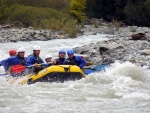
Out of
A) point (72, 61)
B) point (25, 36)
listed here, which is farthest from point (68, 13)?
point (72, 61)

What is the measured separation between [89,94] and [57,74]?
1.37 metres

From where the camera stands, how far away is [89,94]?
841cm

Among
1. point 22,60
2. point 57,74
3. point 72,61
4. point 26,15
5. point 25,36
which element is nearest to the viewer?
point 57,74

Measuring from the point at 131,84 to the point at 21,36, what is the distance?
13.6 metres

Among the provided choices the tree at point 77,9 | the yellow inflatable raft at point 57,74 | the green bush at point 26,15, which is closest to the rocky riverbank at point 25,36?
the green bush at point 26,15

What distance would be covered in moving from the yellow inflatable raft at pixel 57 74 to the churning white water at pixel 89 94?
15cm

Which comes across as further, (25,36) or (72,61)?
(25,36)

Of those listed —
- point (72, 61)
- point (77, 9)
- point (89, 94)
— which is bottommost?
point (89, 94)

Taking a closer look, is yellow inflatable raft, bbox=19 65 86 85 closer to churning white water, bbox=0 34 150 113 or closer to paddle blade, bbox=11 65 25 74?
churning white water, bbox=0 34 150 113

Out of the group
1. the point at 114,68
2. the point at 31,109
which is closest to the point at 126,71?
the point at 114,68

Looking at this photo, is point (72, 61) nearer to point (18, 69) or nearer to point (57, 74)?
point (57, 74)

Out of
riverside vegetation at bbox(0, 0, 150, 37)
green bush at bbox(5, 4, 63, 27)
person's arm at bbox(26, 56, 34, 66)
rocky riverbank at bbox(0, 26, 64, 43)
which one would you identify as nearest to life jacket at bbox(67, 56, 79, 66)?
person's arm at bbox(26, 56, 34, 66)

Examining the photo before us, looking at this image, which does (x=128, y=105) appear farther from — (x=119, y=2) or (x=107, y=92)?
(x=119, y=2)

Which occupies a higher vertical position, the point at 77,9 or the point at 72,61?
the point at 77,9
